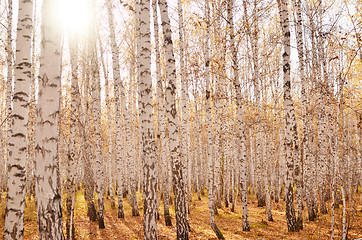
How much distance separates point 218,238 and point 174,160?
3.60m

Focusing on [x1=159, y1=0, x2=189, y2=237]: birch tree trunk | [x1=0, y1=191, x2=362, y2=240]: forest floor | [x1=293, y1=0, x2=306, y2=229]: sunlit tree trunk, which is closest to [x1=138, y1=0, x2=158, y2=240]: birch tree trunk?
[x1=159, y1=0, x2=189, y2=237]: birch tree trunk

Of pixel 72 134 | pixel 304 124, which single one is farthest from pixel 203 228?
pixel 72 134

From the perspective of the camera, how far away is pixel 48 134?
3133 millimetres

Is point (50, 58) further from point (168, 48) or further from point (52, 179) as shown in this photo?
point (168, 48)

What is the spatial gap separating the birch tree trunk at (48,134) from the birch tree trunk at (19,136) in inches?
54.8

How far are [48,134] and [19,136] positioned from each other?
148 centimetres

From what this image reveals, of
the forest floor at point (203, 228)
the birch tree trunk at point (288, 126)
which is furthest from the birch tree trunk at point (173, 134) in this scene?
the birch tree trunk at point (288, 126)

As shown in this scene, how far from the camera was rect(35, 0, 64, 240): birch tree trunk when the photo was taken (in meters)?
3.04

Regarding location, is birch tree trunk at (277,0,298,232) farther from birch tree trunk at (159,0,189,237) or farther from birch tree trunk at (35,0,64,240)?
birch tree trunk at (35,0,64,240)

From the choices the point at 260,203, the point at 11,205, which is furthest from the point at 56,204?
the point at 260,203

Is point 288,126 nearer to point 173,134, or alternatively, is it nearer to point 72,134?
point 173,134

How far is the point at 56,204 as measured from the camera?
10.1 feet

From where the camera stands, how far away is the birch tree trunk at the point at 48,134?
3039 mm

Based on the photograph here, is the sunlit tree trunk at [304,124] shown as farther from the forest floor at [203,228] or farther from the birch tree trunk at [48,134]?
the birch tree trunk at [48,134]
